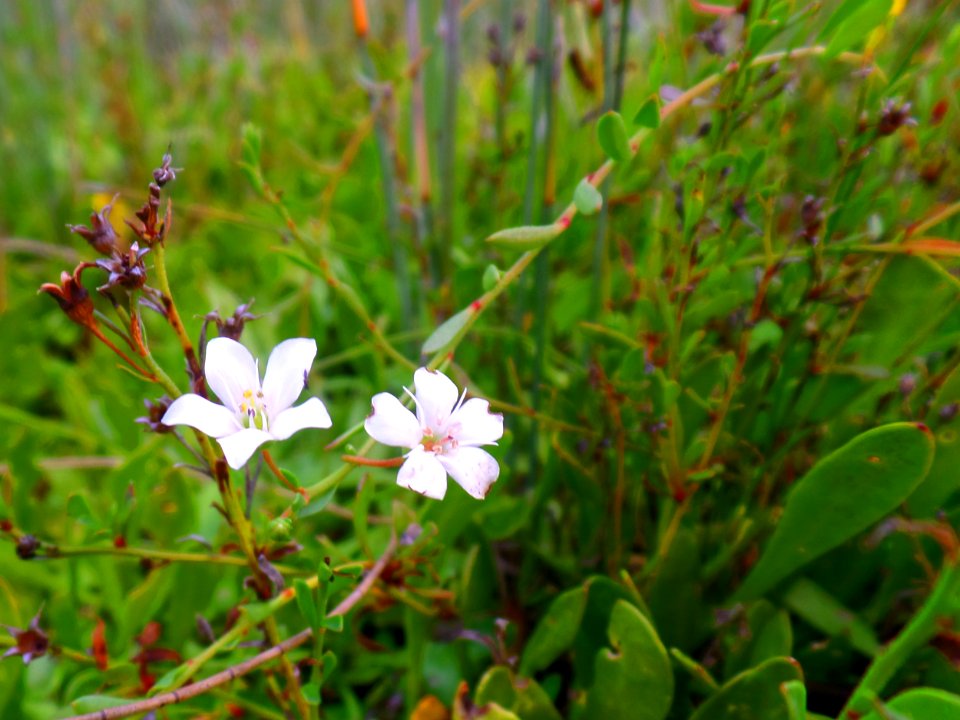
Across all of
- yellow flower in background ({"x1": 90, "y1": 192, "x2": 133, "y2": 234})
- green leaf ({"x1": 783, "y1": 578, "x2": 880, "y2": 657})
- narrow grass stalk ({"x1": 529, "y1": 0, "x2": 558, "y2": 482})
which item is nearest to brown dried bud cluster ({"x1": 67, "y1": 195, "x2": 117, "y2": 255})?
narrow grass stalk ({"x1": 529, "y1": 0, "x2": 558, "y2": 482})

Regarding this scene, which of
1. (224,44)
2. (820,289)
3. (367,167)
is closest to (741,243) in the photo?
(820,289)

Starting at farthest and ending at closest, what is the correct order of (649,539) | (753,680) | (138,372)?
(649,539) < (753,680) < (138,372)

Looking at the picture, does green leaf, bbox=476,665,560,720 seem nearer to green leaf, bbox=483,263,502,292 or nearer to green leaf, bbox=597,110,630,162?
green leaf, bbox=483,263,502,292

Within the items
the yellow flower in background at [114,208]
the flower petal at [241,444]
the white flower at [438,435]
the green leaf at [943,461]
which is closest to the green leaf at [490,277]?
the white flower at [438,435]

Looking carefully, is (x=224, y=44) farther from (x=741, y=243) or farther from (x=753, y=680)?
(x=753, y=680)

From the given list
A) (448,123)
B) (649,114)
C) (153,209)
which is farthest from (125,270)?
(448,123)
